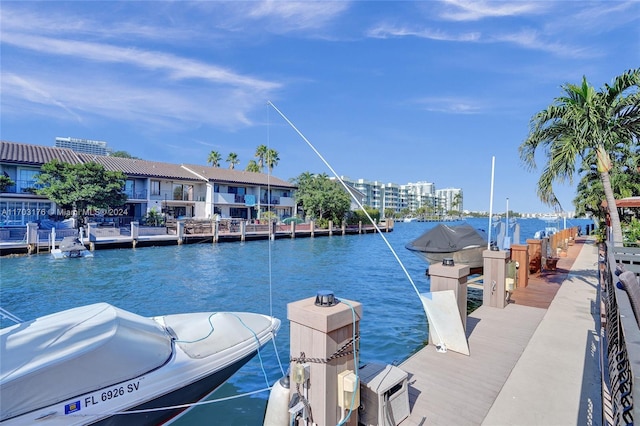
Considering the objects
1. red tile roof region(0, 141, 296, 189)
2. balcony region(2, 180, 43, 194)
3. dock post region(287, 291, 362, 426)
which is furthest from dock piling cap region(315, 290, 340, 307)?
balcony region(2, 180, 43, 194)

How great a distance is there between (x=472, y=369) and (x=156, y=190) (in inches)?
1395

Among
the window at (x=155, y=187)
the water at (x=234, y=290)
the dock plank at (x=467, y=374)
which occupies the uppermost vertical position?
the window at (x=155, y=187)

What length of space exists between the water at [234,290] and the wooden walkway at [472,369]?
1.57 meters

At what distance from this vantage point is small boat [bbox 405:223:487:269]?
10953mm

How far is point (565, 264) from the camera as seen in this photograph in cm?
1323

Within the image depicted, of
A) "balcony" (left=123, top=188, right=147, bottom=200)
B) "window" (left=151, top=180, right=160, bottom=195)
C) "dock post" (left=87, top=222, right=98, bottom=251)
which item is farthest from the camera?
"window" (left=151, top=180, right=160, bottom=195)

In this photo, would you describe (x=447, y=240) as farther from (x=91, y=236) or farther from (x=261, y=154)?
(x=261, y=154)

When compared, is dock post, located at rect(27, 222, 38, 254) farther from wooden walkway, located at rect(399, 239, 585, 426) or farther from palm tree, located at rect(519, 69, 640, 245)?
palm tree, located at rect(519, 69, 640, 245)

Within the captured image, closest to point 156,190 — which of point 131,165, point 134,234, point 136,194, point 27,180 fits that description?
point 136,194

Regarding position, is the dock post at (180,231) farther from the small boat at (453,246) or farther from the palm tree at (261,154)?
the palm tree at (261,154)

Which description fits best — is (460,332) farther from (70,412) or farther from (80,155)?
(80,155)

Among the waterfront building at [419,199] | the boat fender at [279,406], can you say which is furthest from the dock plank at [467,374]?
the waterfront building at [419,199]

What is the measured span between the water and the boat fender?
1939mm

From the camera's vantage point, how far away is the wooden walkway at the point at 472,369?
10.7ft
